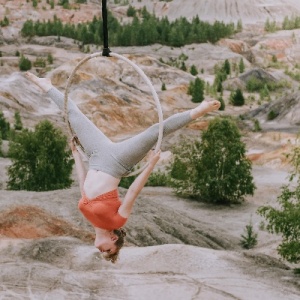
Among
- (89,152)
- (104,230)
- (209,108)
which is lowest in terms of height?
(104,230)

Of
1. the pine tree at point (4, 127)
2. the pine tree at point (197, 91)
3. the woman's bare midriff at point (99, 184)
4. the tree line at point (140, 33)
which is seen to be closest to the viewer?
the woman's bare midriff at point (99, 184)

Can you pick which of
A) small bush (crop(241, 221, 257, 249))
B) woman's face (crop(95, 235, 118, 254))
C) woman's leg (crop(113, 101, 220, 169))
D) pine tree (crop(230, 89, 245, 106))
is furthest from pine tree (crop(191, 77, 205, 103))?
woman's leg (crop(113, 101, 220, 169))

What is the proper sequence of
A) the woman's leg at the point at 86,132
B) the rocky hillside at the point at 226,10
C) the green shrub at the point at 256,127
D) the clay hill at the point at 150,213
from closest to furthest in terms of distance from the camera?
the woman's leg at the point at 86,132 < the clay hill at the point at 150,213 < the green shrub at the point at 256,127 < the rocky hillside at the point at 226,10

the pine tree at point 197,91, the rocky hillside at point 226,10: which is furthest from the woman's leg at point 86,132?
the rocky hillside at point 226,10

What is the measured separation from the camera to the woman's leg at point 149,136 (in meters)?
5.35

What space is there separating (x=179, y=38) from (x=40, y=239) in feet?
223

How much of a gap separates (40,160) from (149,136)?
21.1 metres

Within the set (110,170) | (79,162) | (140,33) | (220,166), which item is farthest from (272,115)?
(110,170)

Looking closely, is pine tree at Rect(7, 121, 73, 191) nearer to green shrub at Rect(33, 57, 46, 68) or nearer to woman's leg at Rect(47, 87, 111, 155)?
woman's leg at Rect(47, 87, 111, 155)

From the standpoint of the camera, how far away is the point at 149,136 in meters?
5.47

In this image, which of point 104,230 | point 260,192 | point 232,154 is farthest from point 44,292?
point 260,192

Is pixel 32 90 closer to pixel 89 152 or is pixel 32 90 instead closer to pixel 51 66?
pixel 51 66

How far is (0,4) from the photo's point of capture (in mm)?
97188

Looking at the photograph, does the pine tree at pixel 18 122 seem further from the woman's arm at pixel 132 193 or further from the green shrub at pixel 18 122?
the woman's arm at pixel 132 193
